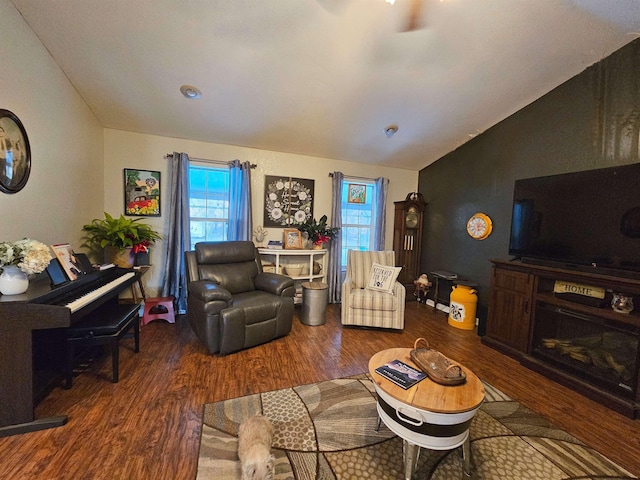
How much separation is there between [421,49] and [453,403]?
256 centimetres

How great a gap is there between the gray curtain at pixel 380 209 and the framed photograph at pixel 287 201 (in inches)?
44.2

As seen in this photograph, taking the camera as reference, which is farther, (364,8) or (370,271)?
(370,271)

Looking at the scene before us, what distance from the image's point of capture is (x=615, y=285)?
6.18 feet

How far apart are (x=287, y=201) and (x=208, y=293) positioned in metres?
1.92

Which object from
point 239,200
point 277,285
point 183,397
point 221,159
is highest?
point 221,159

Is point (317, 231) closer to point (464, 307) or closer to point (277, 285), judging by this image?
point (277, 285)

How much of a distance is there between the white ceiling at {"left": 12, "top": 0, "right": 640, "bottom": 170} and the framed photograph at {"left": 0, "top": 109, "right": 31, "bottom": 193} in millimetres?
771

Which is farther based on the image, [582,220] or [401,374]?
[582,220]

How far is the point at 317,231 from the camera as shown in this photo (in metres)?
3.72

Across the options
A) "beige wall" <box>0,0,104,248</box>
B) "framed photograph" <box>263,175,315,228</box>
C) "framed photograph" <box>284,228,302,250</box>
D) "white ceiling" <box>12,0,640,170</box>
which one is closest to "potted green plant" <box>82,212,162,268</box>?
"beige wall" <box>0,0,104,248</box>

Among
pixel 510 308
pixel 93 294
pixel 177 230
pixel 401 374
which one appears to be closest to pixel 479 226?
pixel 510 308

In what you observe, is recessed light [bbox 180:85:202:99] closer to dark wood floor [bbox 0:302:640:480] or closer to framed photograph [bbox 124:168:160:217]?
framed photograph [bbox 124:168:160:217]

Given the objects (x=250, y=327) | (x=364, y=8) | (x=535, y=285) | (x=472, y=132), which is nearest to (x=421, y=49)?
(x=364, y=8)

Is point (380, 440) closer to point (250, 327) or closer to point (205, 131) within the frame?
point (250, 327)
